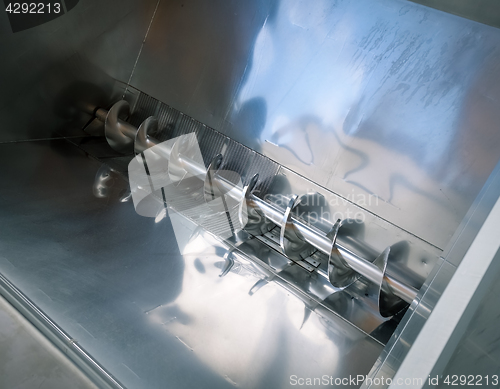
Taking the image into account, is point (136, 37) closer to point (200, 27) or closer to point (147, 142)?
point (200, 27)

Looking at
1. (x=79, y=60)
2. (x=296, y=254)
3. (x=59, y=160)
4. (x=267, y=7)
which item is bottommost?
(x=59, y=160)

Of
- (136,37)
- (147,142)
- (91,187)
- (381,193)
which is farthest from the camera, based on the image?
(136,37)

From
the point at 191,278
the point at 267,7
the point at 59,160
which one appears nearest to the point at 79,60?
the point at 59,160

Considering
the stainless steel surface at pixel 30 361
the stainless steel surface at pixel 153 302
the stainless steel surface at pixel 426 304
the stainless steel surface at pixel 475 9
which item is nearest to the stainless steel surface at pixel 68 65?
the stainless steel surface at pixel 153 302

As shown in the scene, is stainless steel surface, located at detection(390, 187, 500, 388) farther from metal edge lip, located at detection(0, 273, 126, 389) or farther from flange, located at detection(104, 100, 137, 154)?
flange, located at detection(104, 100, 137, 154)

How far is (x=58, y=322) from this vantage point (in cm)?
104

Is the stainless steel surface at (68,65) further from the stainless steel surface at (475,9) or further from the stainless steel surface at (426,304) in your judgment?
the stainless steel surface at (426,304)

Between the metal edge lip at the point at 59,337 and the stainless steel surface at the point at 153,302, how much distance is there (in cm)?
2

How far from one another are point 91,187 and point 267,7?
38.1 inches

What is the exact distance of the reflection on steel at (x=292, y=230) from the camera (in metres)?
1.30

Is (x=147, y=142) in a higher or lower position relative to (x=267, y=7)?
lower

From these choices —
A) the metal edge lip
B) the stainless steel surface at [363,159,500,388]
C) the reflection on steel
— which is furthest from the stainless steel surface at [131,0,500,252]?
the metal edge lip

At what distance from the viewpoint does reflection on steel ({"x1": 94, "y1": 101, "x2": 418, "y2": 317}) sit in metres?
1.30

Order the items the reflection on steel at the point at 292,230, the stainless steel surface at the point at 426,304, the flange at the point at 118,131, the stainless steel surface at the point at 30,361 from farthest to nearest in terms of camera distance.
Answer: the flange at the point at 118,131
the reflection on steel at the point at 292,230
the stainless steel surface at the point at 30,361
the stainless steel surface at the point at 426,304
